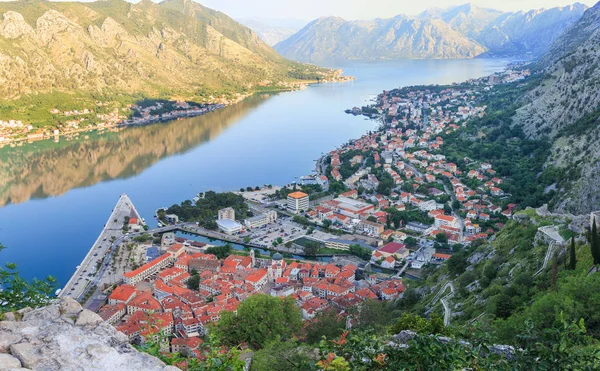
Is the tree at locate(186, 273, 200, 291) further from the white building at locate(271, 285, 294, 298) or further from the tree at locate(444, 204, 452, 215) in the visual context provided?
the tree at locate(444, 204, 452, 215)

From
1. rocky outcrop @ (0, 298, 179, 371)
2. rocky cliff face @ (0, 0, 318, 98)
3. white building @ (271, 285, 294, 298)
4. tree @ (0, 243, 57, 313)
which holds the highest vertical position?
rocky cliff face @ (0, 0, 318, 98)

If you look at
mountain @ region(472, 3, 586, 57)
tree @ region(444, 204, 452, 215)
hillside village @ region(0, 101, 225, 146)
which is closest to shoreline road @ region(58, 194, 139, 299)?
tree @ region(444, 204, 452, 215)

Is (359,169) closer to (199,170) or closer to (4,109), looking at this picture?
(199,170)

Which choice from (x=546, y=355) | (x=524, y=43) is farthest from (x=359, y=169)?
(x=524, y=43)

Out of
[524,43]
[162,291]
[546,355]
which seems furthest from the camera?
[524,43]

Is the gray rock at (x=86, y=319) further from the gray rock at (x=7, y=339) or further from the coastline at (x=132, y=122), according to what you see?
the coastline at (x=132, y=122)

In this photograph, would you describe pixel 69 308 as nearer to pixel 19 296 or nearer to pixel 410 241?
pixel 19 296

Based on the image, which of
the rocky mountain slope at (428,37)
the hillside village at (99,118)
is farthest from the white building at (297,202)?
the rocky mountain slope at (428,37)
